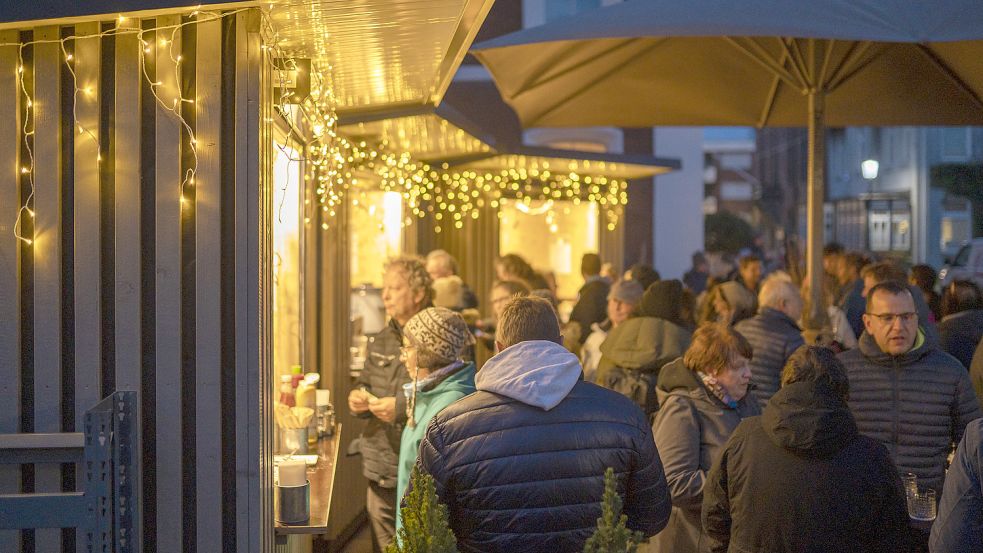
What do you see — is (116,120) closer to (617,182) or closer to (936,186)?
(617,182)

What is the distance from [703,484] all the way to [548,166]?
25.4 ft

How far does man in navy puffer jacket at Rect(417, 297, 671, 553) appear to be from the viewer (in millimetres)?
3098

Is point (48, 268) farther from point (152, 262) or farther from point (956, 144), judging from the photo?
point (956, 144)

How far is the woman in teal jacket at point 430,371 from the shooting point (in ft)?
13.8

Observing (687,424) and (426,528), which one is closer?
(426,528)

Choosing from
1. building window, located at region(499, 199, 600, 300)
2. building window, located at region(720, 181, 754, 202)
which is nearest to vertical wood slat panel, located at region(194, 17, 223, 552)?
building window, located at region(499, 199, 600, 300)

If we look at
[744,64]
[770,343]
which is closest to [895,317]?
[770,343]

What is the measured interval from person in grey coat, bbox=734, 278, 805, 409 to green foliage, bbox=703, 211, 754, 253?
28608 millimetres

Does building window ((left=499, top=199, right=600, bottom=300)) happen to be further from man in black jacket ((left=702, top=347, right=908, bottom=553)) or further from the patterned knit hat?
man in black jacket ((left=702, top=347, right=908, bottom=553))

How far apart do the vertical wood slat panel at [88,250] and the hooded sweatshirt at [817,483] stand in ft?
7.25

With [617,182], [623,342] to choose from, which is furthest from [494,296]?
[617,182]

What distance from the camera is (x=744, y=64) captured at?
26.1 ft

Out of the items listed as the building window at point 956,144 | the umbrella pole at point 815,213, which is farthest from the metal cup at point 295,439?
the building window at point 956,144

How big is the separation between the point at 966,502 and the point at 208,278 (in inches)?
97.2
